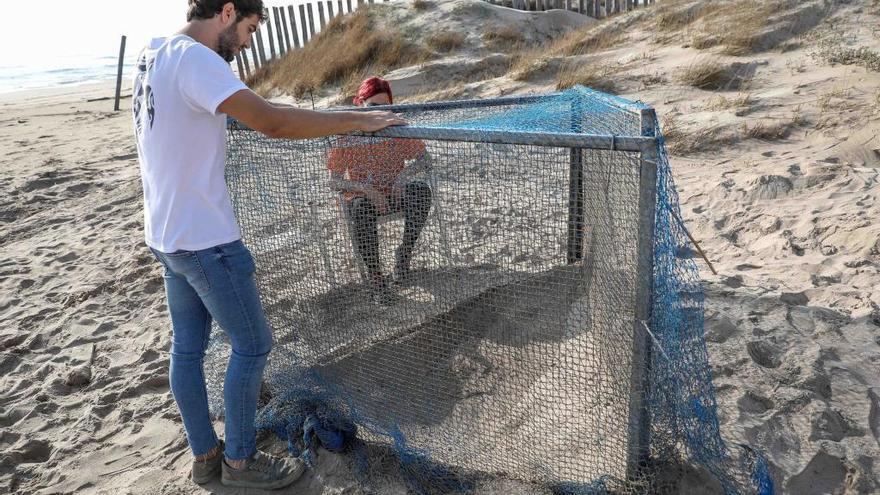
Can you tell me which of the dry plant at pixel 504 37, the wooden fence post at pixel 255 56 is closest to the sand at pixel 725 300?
the dry plant at pixel 504 37

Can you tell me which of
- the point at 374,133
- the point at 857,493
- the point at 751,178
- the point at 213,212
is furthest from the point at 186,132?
the point at 751,178

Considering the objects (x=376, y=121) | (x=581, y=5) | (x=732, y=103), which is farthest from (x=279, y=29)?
(x=376, y=121)

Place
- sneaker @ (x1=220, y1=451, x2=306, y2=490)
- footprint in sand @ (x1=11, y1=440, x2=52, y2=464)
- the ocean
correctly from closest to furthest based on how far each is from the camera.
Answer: sneaker @ (x1=220, y1=451, x2=306, y2=490), footprint in sand @ (x1=11, y1=440, x2=52, y2=464), the ocean

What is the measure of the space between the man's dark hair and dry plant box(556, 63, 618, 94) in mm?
5469

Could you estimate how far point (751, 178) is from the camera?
16.5 ft

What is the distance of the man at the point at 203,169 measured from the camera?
209cm

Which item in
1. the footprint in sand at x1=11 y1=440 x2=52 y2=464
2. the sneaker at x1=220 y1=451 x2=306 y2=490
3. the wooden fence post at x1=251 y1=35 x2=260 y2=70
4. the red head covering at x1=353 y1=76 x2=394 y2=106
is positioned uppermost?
the wooden fence post at x1=251 y1=35 x2=260 y2=70

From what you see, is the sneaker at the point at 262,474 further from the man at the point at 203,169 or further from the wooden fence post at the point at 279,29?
the wooden fence post at the point at 279,29

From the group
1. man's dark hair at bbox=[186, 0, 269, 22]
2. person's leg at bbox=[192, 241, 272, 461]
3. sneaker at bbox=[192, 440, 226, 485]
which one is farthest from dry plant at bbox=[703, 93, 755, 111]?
sneaker at bbox=[192, 440, 226, 485]

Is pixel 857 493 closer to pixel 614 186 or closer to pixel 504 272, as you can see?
pixel 614 186

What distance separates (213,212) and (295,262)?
2.53ft

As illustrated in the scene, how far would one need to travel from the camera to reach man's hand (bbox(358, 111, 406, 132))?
2.35 meters

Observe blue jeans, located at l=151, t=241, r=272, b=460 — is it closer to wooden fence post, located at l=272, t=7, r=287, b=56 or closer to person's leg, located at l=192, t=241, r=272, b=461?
person's leg, located at l=192, t=241, r=272, b=461

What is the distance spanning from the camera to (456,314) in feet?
9.98
